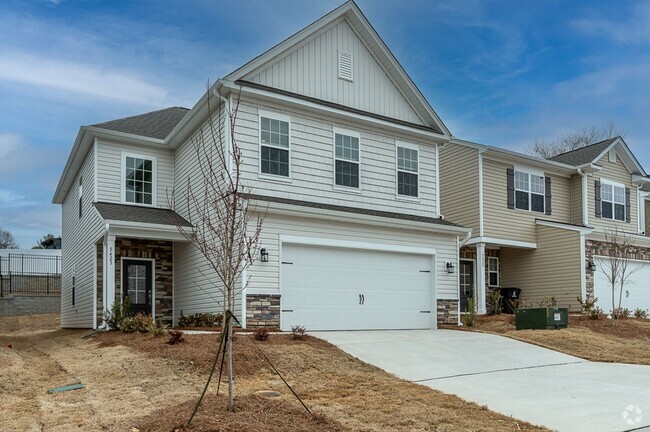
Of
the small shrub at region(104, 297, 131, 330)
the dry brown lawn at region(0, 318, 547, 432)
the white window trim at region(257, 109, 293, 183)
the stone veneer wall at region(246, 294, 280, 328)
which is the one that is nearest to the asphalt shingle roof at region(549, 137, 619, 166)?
the white window trim at region(257, 109, 293, 183)

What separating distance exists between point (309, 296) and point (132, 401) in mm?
7131

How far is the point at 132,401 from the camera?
7.50 m

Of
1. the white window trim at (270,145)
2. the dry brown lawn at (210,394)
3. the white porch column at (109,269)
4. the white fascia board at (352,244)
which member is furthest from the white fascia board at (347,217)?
the white porch column at (109,269)

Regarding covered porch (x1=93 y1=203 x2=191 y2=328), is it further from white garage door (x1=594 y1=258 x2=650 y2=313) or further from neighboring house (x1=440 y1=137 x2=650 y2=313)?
white garage door (x1=594 y1=258 x2=650 y2=313)

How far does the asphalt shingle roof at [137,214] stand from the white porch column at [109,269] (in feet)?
1.97

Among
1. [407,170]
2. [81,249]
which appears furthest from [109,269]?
[407,170]

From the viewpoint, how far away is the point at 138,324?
12742mm

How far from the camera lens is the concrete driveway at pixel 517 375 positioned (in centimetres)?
741

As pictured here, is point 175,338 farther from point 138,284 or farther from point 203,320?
point 138,284

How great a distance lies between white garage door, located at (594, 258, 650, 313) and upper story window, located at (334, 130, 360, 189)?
1127 cm

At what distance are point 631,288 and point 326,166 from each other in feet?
49.2

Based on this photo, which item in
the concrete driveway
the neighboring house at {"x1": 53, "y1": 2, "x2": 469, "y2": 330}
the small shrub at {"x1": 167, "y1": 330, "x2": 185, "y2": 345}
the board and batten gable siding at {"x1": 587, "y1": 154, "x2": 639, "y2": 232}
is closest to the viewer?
the concrete driveway

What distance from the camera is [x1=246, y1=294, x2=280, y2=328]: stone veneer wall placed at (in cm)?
1318

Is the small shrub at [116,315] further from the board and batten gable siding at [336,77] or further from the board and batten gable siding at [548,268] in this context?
→ the board and batten gable siding at [548,268]
